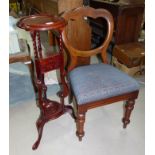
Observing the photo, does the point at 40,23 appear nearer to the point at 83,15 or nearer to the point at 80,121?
the point at 83,15

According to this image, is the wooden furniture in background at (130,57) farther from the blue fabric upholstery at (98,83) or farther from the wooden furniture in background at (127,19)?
the blue fabric upholstery at (98,83)

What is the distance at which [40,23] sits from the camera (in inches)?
44.6

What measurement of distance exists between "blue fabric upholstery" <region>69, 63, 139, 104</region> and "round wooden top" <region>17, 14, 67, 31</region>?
415mm

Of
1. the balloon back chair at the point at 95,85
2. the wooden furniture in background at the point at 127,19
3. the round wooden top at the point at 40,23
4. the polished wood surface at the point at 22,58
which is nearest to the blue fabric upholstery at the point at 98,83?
the balloon back chair at the point at 95,85

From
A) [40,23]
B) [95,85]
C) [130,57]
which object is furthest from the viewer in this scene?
[130,57]

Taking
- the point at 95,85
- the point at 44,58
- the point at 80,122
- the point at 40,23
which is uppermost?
the point at 40,23

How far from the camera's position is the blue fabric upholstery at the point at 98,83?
128 centimetres

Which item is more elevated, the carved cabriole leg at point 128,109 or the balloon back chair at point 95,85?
the balloon back chair at point 95,85

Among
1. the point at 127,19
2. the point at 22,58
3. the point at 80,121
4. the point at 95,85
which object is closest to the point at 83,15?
the point at 95,85

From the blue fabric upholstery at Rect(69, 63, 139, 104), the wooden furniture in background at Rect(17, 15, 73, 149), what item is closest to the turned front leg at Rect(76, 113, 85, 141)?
the blue fabric upholstery at Rect(69, 63, 139, 104)

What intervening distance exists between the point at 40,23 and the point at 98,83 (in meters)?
0.56

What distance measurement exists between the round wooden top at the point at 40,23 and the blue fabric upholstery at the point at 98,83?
1.36 ft

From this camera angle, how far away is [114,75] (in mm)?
1427
